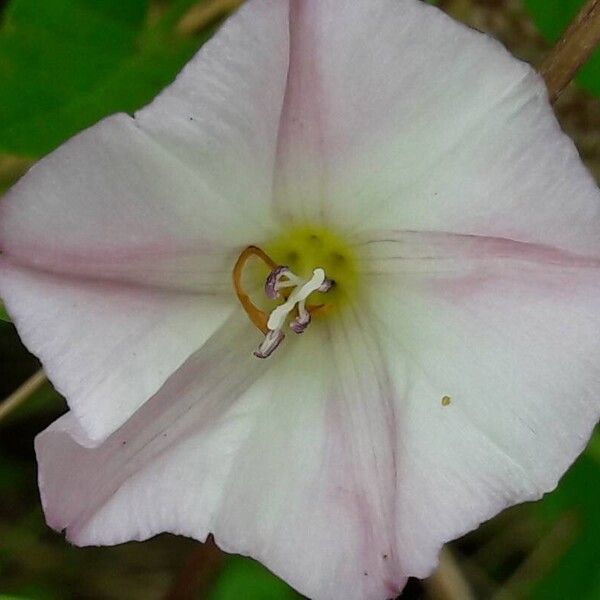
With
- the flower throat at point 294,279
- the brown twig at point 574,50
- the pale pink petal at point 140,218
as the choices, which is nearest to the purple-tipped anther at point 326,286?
the flower throat at point 294,279

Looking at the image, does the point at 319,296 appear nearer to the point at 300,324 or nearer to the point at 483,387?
the point at 300,324

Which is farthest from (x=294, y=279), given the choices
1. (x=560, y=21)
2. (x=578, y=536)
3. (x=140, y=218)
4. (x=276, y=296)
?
(x=578, y=536)

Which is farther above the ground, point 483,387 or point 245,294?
point 483,387

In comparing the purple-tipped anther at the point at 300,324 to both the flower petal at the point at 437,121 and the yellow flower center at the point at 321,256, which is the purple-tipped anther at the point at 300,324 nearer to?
the yellow flower center at the point at 321,256

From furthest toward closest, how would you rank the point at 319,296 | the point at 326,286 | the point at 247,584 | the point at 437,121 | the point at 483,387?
the point at 247,584 → the point at 319,296 → the point at 326,286 → the point at 483,387 → the point at 437,121

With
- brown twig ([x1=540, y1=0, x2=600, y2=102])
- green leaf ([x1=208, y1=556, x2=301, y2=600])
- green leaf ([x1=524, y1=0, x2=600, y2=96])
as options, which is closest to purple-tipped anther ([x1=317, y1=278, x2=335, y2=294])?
brown twig ([x1=540, y1=0, x2=600, y2=102])

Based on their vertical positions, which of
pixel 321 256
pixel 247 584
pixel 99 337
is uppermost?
pixel 321 256
